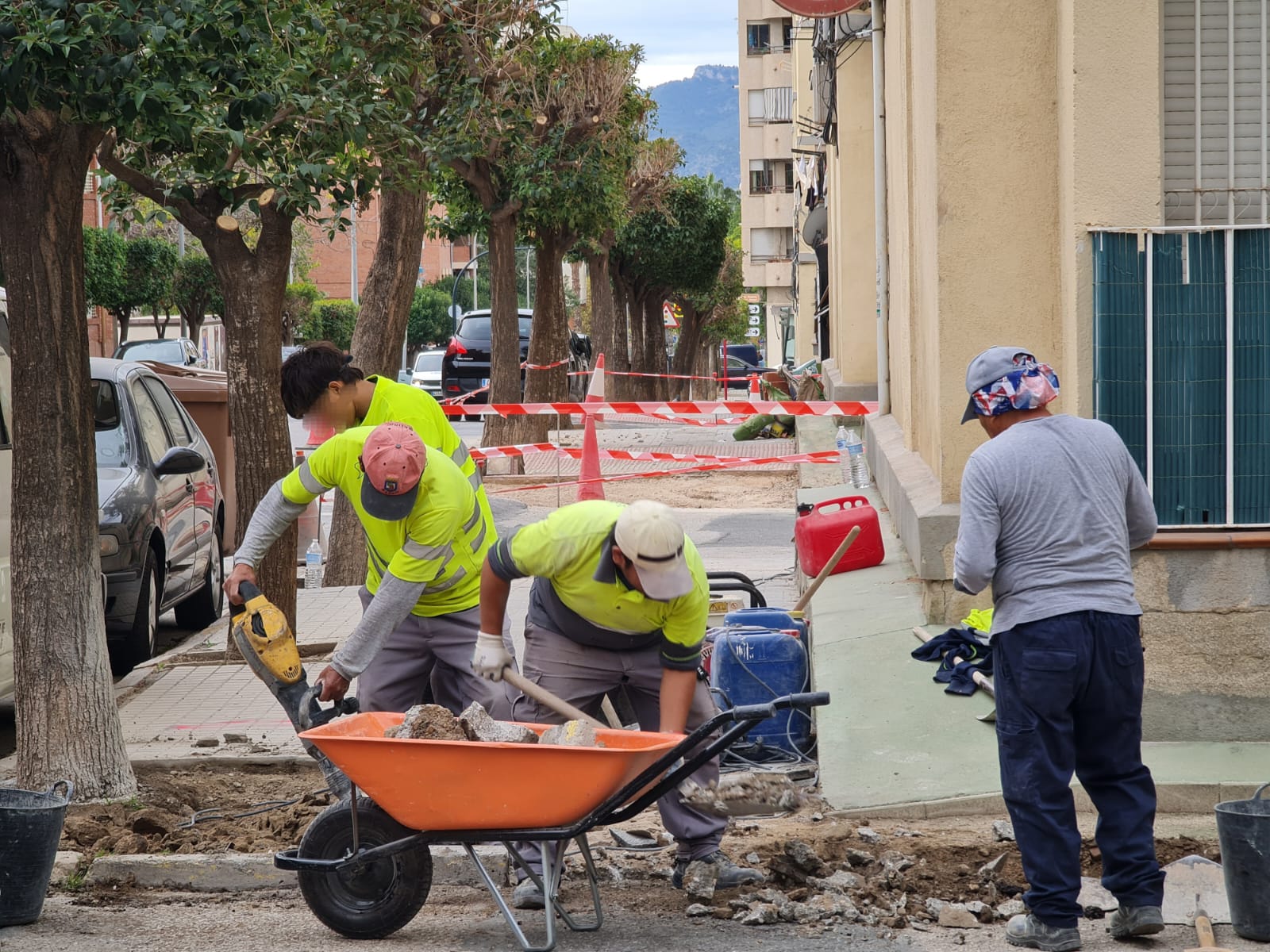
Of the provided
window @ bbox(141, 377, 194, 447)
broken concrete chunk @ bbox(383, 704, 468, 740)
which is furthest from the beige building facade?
window @ bbox(141, 377, 194, 447)

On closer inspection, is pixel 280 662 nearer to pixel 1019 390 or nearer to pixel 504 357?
pixel 1019 390

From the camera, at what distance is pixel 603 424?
3184 cm

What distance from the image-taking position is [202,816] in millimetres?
6043

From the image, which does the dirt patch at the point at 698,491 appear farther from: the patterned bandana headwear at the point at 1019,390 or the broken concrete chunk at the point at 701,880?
the patterned bandana headwear at the point at 1019,390

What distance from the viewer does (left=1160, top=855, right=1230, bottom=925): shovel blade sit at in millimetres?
4734

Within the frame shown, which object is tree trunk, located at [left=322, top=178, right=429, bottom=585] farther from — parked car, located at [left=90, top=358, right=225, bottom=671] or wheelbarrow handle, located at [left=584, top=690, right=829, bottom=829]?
wheelbarrow handle, located at [left=584, top=690, right=829, bottom=829]

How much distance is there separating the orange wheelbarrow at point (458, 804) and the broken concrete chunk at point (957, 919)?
93 cm

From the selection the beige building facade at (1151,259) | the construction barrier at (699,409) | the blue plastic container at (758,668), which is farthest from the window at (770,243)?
the blue plastic container at (758,668)

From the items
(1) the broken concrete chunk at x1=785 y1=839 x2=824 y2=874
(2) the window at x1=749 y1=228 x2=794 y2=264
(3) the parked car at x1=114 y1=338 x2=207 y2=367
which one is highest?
(2) the window at x1=749 y1=228 x2=794 y2=264

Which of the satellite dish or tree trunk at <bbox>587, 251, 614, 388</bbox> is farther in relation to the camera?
tree trunk at <bbox>587, 251, 614, 388</bbox>

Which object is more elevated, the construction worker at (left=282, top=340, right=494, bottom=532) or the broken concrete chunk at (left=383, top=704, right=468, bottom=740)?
the construction worker at (left=282, top=340, right=494, bottom=532)

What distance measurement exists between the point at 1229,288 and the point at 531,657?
10.5 feet

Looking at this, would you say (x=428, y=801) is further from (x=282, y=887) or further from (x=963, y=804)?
(x=963, y=804)

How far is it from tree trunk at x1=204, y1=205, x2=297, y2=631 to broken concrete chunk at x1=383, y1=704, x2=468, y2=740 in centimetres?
422
